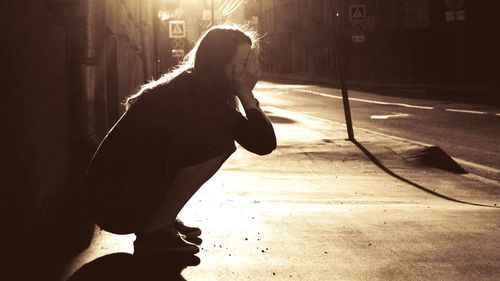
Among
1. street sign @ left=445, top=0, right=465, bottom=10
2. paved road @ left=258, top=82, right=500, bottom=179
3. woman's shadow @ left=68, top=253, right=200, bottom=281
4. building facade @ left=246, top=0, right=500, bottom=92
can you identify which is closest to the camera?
woman's shadow @ left=68, top=253, right=200, bottom=281

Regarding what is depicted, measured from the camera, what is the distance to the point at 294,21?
Result: 70375 millimetres

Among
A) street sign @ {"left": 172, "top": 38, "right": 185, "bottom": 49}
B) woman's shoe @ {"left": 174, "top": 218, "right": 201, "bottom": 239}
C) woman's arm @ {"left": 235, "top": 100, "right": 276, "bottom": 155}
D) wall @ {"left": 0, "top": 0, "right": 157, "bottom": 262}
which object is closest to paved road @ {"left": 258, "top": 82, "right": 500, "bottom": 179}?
street sign @ {"left": 172, "top": 38, "right": 185, "bottom": 49}

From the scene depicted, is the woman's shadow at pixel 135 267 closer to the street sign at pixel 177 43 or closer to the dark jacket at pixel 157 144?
the dark jacket at pixel 157 144

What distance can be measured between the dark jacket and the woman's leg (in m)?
0.04

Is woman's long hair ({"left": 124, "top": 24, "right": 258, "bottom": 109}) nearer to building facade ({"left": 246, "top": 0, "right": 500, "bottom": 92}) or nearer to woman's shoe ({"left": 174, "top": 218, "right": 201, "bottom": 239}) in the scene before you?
woman's shoe ({"left": 174, "top": 218, "right": 201, "bottom": 239})

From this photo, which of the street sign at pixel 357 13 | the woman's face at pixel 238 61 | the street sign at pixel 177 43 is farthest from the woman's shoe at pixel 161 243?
the street sign at pixel 177 43

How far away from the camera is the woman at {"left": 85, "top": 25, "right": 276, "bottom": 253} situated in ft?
13.5

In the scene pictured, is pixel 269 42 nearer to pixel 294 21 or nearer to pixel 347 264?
pixel 294 21

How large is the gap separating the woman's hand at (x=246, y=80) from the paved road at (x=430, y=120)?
7509mm

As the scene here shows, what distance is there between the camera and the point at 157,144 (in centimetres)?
414

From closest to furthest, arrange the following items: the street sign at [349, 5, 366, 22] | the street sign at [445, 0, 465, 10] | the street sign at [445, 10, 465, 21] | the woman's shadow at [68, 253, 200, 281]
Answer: the woman's shadow at [68, 253, 200, 281] < the street sign at [349, 5, 366, 22] < the street sign at [445, 10, 465, 21] < the street sign at [445, 0, 465, 10]

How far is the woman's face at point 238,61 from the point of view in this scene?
4.27 metres

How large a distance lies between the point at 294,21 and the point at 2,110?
67234 millimetres

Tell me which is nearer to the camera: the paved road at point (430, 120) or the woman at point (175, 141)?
the woman at point (175, 141)
